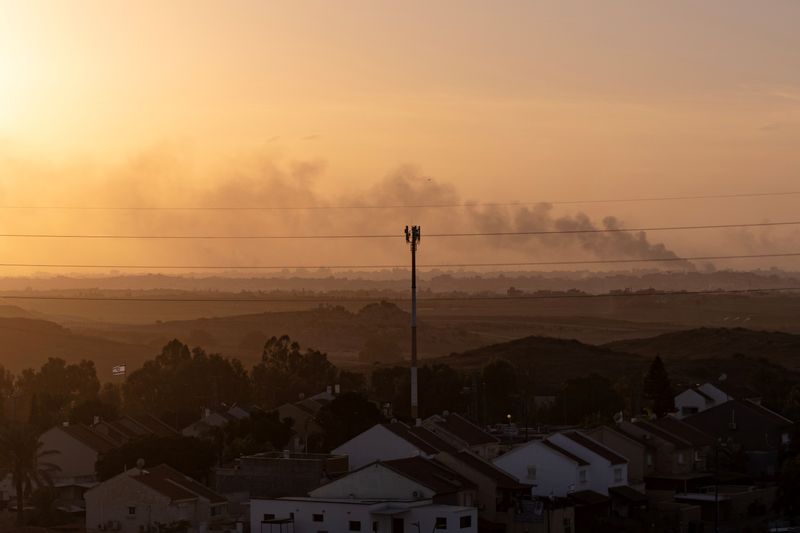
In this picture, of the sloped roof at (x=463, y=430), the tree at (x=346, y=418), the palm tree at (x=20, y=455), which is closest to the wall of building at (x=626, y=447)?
the sloped roof at (x=463, y=430)

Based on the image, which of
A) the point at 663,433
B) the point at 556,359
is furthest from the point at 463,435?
the point at 556,359

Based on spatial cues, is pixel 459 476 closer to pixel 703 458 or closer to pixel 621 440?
pixel 621 440

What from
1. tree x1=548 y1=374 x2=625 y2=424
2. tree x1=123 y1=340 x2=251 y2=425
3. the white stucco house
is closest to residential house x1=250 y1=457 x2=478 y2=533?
the white stucco house

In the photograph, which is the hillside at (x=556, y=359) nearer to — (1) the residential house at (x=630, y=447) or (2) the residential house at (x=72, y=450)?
(1) the residential house at (x=630, y=447)

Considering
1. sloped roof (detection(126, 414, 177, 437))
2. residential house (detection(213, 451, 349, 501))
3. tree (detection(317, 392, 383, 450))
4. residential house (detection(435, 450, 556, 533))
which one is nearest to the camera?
residential house (detection(435, 450, 556, 533))

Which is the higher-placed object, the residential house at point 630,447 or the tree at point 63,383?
the tree at point 63,383

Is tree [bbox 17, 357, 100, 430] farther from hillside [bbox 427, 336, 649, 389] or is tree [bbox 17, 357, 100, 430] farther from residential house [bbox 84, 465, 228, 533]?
hillside [bbox 427, 336, 649, 389]

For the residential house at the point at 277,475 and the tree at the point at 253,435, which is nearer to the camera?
the residential house at the point at 277,475
